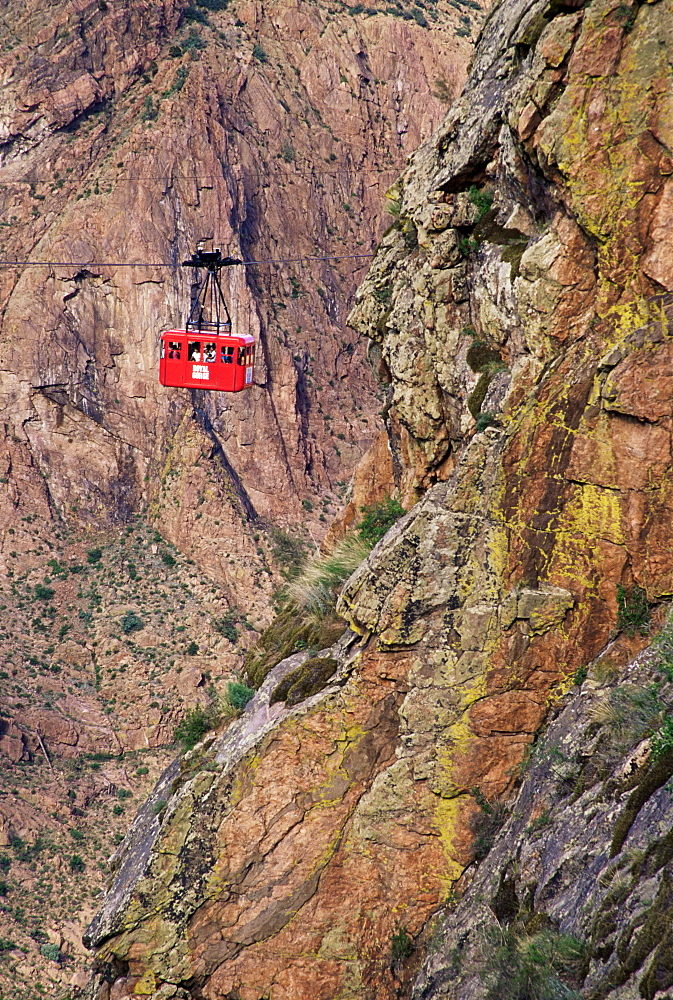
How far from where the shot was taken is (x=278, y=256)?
7881 centimetres

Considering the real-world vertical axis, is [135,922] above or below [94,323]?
below

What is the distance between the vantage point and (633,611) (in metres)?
10.5

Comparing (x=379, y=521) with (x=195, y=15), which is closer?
(x=379, y=521)

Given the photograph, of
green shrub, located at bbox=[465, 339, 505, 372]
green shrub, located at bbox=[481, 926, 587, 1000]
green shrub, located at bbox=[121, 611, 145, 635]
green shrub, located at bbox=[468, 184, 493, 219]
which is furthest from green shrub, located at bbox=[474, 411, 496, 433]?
green shrub, located at bbox=[121, 611, 145, 635]

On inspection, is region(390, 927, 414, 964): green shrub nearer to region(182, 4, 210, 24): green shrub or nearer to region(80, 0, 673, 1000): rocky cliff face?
region(80, 0, 673, 1000): rocky cliff face

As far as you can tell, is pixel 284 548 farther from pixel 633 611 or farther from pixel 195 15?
pixel 633 611

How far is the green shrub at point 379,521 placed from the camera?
15.1 m

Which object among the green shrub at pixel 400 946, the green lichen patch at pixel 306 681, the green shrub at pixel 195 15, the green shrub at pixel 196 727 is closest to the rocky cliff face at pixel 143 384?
the green shrub at pixel 195 15

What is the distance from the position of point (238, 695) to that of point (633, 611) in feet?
20.1

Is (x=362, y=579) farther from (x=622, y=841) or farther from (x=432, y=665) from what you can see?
(x=622, y=841)

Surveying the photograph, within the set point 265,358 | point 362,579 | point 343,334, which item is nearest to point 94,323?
point 265,358

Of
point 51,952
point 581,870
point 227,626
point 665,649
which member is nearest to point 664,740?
point 581,870

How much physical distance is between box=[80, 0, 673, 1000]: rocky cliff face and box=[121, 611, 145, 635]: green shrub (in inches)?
1990

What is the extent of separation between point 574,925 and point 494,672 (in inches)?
143
